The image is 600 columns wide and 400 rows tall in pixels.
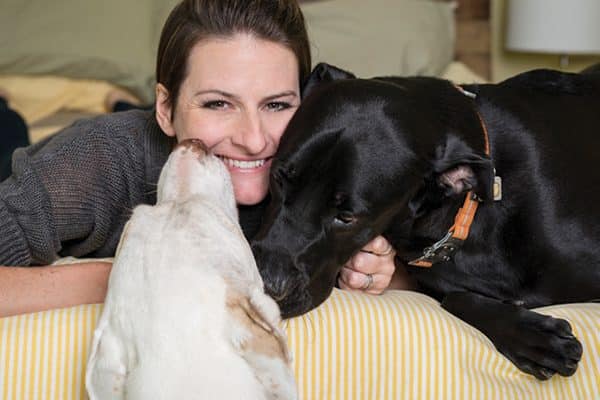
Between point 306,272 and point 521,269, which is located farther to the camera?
point 521,269

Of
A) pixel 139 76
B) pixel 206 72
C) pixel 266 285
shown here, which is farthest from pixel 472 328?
pixel 139 76

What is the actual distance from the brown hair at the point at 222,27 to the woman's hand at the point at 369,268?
20.2 inches

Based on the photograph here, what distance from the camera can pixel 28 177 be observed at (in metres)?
1.72

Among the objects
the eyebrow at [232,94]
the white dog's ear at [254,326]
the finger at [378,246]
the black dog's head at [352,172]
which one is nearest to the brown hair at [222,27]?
the eyebrow at [232,94]

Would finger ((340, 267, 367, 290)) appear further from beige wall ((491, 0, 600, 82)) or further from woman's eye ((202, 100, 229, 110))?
beige wall ((491, 0, 600, 82))

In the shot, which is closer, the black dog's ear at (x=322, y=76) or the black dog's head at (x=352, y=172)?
the black dog's head at (x=352, y=172)

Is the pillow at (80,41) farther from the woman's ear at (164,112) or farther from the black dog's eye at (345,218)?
the black dog's eye at (345,218)

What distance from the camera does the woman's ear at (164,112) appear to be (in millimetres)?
1914

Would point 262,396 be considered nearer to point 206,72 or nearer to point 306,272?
point 306,272

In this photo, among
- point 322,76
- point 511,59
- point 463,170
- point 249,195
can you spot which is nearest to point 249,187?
point 249,195

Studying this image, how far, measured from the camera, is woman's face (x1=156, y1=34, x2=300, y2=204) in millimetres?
1722

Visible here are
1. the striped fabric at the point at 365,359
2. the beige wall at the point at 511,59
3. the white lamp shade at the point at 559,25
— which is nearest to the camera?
the striped fabric at the point at 365,359

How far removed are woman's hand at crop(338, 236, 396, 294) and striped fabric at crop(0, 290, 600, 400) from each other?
0.92ft

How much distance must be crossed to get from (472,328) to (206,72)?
2.87 ft
